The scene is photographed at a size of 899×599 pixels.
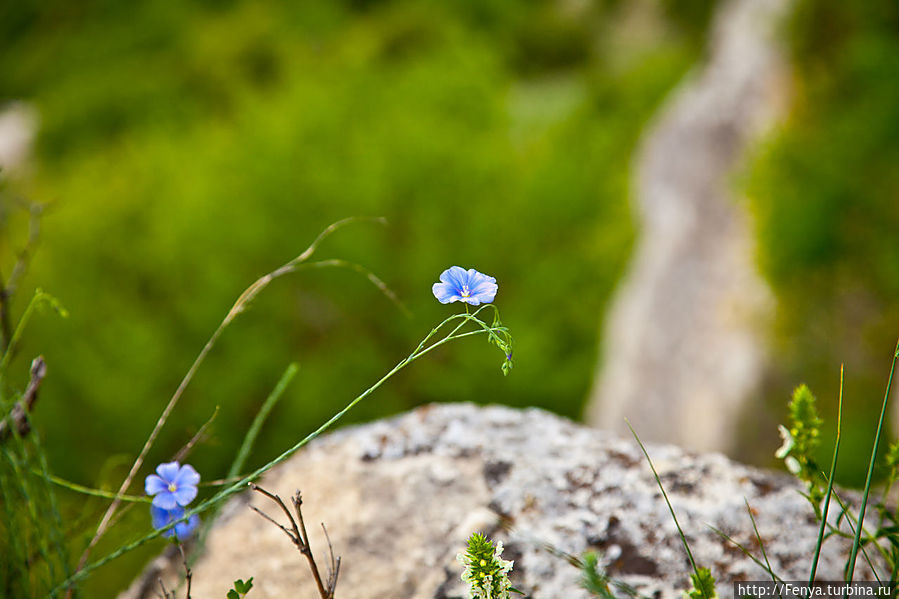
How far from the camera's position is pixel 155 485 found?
71 centimetres

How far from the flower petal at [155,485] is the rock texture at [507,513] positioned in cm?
26

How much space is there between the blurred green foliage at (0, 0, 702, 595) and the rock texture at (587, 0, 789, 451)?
1.80m

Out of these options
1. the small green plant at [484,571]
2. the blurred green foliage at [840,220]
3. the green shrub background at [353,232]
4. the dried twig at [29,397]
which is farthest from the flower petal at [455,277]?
the green shrub background at [353,232]

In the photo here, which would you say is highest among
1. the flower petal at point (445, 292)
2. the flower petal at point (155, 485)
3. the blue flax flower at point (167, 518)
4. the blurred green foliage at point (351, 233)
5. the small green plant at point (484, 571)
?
the blurred green foliage at point (351, 233)

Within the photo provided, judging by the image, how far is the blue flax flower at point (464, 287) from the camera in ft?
2.08

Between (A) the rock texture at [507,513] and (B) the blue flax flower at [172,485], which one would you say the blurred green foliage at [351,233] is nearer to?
(A) the rock texture at [507,513]

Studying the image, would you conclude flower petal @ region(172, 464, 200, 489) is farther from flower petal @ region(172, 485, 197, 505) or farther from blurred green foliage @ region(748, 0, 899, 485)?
blurred green foliage @ region(748, 0, 899, 485)

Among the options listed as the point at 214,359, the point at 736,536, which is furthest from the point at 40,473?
the point at 214,359

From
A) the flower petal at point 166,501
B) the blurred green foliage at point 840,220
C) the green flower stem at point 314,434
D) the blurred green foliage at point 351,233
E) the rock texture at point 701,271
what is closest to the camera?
the green flower stem at point 314,434

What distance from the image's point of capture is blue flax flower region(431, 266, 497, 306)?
634mm

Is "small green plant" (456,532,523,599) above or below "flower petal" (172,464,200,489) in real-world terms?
below

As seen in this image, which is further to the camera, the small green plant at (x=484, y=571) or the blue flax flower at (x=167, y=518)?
the blue flax flower at (x=167, y=518)

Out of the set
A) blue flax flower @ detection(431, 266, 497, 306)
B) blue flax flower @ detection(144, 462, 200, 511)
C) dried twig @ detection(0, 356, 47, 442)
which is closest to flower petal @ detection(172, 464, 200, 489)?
blue flax flower @ detection(144, 462, 200, 511)

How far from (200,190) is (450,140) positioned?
2.48 m
